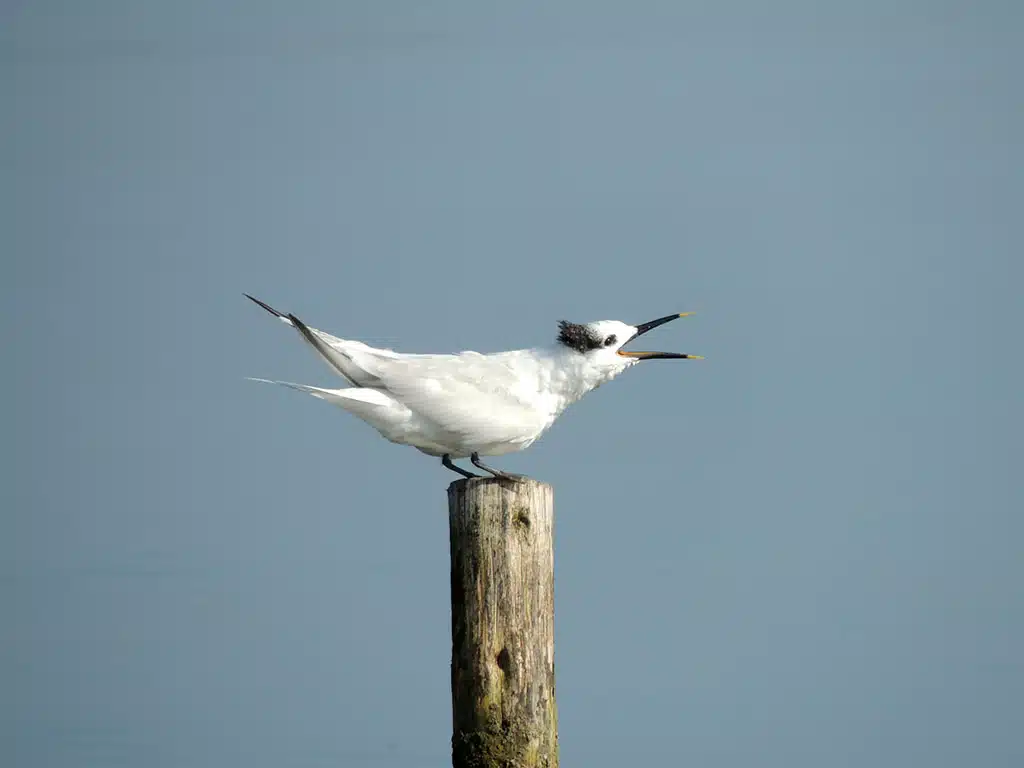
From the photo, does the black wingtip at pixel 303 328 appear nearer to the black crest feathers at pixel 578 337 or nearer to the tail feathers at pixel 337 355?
the tail feathers at pixel 337 355

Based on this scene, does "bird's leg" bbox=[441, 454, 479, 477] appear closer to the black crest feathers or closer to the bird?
the bird

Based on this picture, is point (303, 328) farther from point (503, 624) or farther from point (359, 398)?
point (503, 624)

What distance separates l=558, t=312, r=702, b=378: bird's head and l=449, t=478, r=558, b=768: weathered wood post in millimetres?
1407

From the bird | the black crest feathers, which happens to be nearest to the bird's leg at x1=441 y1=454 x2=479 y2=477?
the bird

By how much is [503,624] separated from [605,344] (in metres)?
2.06

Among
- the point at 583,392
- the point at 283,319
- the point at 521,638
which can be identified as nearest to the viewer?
the point at 521,638

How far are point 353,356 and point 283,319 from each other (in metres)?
0.45

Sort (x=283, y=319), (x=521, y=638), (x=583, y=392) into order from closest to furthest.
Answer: (x=521, y=638) < (x=283, y=319) < (x=583, y=392)

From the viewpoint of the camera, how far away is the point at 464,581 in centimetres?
617

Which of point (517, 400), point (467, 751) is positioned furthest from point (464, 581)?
point (517, 400)

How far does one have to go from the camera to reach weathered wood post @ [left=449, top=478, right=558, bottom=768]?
6.11m

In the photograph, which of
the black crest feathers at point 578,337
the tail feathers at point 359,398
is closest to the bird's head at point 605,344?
the black crest feathers at point 578,337

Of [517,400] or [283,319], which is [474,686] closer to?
[517,400]

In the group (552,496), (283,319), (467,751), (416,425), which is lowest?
(467,751)
